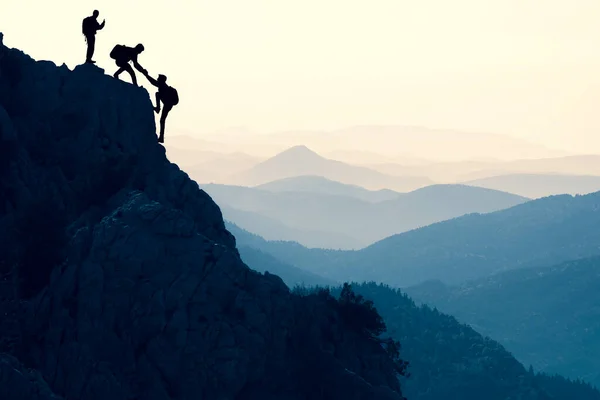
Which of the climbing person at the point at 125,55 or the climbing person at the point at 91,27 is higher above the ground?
the climbing person at the point at 91,27

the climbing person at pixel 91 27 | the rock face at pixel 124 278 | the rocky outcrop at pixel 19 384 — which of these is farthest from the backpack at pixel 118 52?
the rocky outcrop at pixel 19 384

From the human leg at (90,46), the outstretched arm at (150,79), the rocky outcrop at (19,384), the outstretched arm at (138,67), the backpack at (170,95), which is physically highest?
the human leg at (90,46)

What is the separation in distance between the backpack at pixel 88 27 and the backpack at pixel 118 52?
229 cm

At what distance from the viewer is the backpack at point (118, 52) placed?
90938 mm

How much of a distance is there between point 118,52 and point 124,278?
72.7 feet

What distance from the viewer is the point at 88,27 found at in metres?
89.7

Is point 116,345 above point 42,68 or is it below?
below

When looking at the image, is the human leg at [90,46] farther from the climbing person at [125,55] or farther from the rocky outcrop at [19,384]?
the rocky outcrop at [19,384]

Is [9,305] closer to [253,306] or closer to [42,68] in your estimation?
[253,306]

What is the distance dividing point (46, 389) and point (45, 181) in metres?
25.7

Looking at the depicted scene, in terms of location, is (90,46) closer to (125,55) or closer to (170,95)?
(125,55)

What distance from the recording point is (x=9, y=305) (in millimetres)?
77000

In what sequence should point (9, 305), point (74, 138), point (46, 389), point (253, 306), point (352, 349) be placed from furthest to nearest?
point (352, 349) < point (74, 138) < point (253, 306) < point (9, 305) < point (46, 389)

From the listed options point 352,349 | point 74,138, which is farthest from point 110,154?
point 352,349
